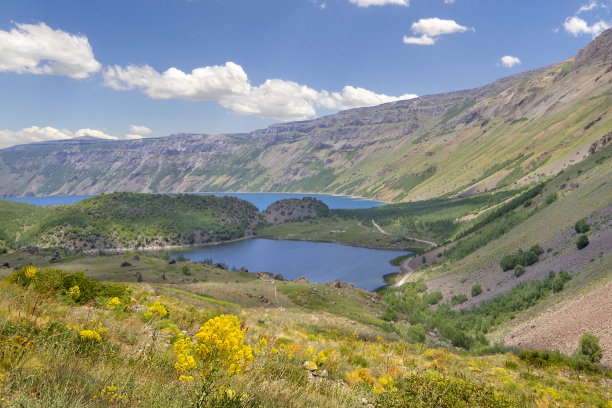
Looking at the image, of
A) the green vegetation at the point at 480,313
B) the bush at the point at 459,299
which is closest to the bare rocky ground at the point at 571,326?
the green vegetation at the point at 480,313

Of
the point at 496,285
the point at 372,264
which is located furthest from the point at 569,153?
the point at 496,285

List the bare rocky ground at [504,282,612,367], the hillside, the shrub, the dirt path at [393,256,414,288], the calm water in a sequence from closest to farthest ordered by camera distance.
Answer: the bare rocky ground at [504,282,612,367] → the shrub → the dirt path at [393,256,414,288] → the calm water → the hillside

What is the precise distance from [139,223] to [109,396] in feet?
591

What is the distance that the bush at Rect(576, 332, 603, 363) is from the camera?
773 inches

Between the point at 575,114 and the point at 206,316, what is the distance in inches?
9830

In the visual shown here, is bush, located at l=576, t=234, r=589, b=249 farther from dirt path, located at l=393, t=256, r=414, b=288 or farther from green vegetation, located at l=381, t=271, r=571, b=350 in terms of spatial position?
dirt path, located at l=393, t=256, r=414, b=288

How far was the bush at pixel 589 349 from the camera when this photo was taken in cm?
1962

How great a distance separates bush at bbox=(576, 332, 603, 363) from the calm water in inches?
2485

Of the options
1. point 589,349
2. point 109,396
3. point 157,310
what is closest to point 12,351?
point 109,396

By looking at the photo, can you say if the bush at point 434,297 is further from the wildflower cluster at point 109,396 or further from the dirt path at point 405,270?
the wildflower cluster at point 109,396

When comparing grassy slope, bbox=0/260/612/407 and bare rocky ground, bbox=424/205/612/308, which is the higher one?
grassy slope, bbox=0/260/612/407

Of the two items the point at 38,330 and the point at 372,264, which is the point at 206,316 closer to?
the point at 38,330

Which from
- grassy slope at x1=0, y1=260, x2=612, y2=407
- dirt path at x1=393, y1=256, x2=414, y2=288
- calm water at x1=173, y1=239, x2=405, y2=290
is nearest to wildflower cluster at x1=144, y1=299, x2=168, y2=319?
grassy slope at x1=0, y1=260, x2=612, y2=407

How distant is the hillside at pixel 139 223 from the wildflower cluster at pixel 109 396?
535ft
